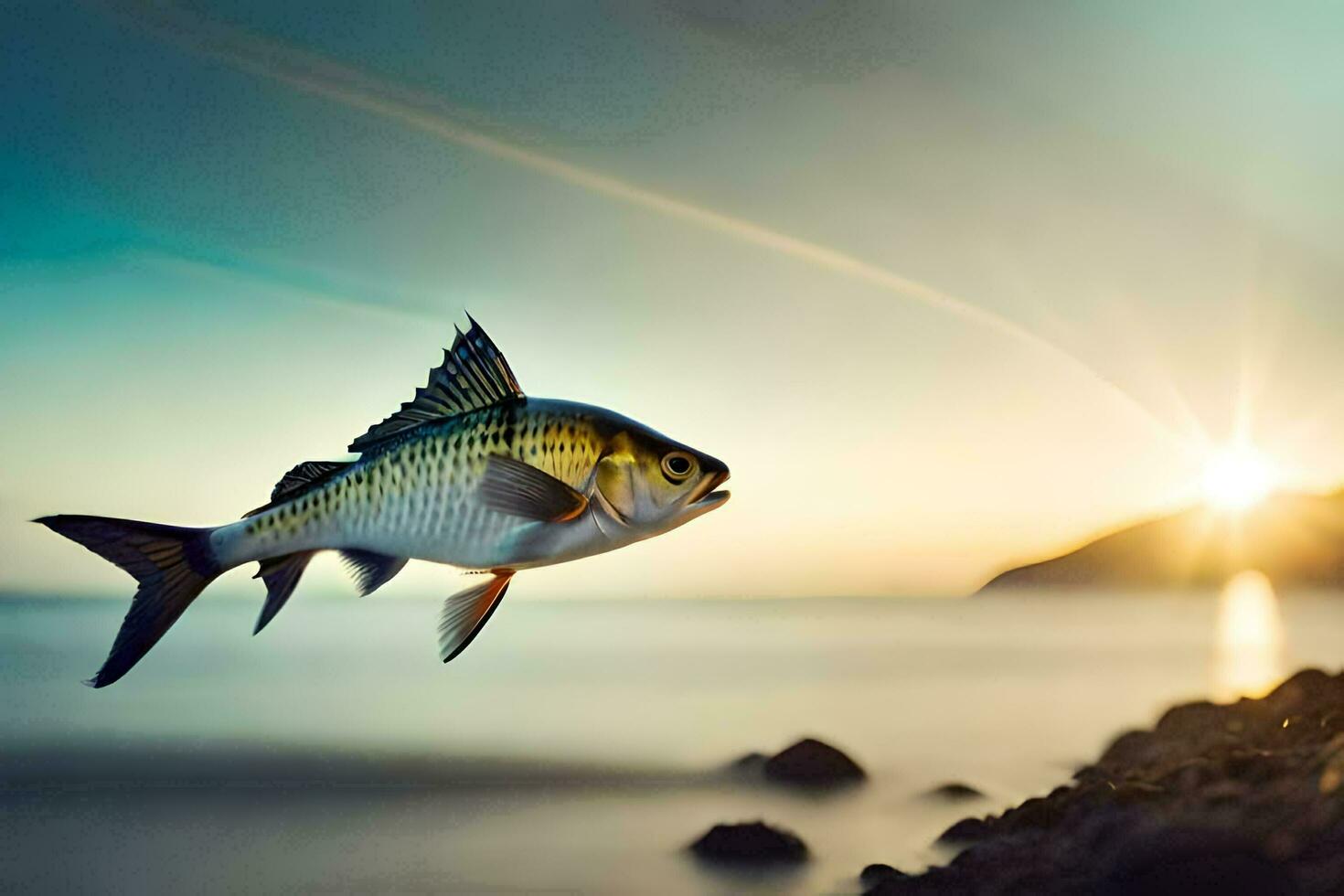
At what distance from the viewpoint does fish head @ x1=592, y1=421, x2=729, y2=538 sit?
2.23 meters

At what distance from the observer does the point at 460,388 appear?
8.27 ft

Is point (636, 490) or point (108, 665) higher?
point (636, 490)

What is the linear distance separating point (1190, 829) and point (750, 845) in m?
1.30

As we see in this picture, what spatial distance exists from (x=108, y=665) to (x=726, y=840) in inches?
77.7

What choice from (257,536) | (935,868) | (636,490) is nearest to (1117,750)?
(935,868)

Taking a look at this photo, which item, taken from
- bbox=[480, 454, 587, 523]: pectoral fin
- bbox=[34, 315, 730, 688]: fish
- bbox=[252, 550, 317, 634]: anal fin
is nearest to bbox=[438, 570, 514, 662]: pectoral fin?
bbox=[34, 315, 730, 688]: fish

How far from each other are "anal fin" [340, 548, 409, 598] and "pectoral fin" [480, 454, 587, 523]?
325 mm

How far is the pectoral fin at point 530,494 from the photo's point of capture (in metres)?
2.19

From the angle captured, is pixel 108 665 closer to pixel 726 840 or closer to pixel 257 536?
pixel 257 536

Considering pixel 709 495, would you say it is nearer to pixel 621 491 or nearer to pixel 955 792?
pixel 621 491

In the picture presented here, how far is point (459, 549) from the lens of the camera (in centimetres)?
228

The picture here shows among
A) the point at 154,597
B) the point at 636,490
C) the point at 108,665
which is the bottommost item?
the point at 108,665

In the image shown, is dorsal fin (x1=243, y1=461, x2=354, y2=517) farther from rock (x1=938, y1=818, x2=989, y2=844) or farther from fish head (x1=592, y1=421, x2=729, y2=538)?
rock (x1=938, y1=818, x2=989, y2=844)

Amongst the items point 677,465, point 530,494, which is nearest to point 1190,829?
point 677,465
